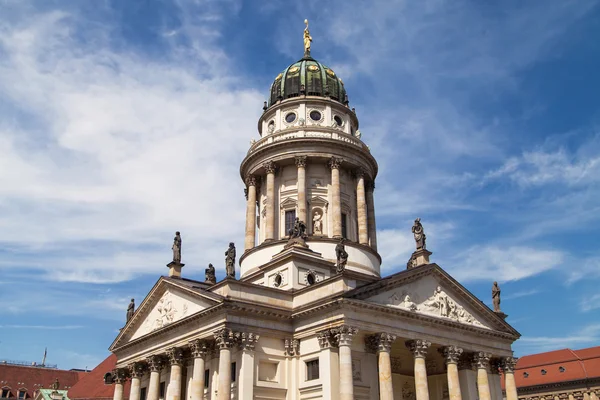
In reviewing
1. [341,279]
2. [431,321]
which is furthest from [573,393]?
[341,279]

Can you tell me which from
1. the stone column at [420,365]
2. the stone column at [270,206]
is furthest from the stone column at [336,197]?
the stone column at [420,365]

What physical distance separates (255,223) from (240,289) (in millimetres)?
14359

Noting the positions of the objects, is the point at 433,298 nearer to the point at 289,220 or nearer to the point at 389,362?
the point at 389,362

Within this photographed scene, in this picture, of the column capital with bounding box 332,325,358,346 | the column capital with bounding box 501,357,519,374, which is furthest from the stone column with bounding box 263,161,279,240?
the column capital with bounding box 501,357,519,374

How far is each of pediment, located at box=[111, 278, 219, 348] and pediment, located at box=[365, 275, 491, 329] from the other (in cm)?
1086

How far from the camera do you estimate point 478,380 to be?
1596 inches

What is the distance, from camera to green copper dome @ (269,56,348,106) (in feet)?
177

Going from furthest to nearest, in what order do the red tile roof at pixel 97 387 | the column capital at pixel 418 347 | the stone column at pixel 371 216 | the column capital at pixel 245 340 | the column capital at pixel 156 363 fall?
the red tile roof at pixel 97 387 → the stone column at pixel 371 216 → the column capital at pixel 156 363 → the column capital at pixel 418 347 → the column capital at pixel 245 340

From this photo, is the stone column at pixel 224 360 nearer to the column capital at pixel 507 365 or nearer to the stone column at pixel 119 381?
the stone column at pixel 119 381

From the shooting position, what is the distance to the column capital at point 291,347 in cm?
3706

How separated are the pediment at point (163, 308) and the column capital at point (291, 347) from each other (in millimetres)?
5210

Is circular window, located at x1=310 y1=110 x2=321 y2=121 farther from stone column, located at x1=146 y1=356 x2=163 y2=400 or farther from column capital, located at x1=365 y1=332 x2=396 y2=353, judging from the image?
stone column, located at x1=146 y1=356 x2=163 y2=400

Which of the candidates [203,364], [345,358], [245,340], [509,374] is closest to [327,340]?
[345,358]

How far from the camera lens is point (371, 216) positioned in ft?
169
